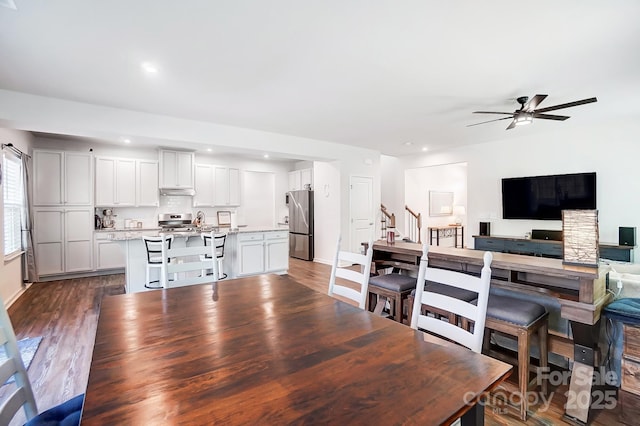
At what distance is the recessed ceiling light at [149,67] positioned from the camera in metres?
2.65

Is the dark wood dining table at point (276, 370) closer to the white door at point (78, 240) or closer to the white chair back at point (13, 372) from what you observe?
the white chair back at point (13, 372)

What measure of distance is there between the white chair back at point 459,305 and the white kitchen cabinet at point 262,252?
383 cm

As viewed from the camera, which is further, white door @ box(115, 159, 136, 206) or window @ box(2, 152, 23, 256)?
white door @ box(115, 159, 136, 206)

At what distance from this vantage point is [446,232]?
858 cm

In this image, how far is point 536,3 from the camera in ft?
6.32

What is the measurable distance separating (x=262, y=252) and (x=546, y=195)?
5.02 m

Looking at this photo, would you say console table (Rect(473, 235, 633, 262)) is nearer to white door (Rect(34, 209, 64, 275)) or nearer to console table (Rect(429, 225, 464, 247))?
console table (Rect(429, 225, 464, 247))

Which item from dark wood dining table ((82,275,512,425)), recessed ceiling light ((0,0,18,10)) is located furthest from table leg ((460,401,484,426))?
recessed ceiling light ((0,0,18,10))

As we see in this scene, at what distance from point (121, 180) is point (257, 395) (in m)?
6.61

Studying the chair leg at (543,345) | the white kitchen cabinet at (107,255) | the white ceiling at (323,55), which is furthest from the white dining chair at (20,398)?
the white kitchen cabinet at (107,255)

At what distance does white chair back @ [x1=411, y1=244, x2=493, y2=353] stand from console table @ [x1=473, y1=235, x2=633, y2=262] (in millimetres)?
4465

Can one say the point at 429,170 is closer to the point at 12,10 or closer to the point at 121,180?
the point at 121,180

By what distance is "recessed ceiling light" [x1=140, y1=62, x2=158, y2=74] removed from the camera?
2.65 meters

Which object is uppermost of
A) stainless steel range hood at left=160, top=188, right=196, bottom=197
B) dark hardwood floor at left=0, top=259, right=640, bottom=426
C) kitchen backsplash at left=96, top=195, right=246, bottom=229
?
stainless steel range hood at left=160, top=188, right=196, bottom=197
